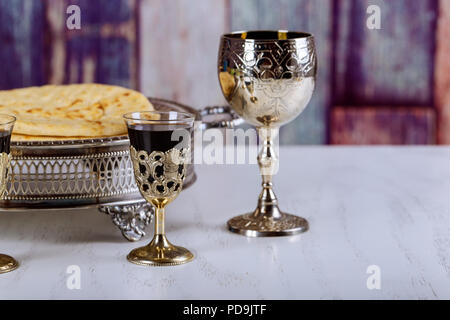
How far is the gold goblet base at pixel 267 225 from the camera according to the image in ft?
3.36

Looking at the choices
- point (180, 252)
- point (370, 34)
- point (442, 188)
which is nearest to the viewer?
point (180, 252)

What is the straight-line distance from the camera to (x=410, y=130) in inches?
83.5

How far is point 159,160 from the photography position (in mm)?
894

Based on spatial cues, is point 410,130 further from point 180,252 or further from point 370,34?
point 180,252

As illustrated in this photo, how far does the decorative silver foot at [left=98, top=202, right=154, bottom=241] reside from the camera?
38.8 inches

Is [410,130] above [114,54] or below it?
below

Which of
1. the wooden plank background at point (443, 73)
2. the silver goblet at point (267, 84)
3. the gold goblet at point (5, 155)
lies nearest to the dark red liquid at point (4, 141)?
the gold goblet at point (5, 155)

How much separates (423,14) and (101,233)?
1.31 m

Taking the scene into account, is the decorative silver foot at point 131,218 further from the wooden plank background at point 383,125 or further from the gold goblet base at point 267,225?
the wooden plank background at point 383,125

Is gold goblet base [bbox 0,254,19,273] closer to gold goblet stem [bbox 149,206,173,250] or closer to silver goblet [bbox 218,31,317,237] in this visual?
gold goblet stem [bbox 149,206,173,250]

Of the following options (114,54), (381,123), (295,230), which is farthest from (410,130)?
(295,230)

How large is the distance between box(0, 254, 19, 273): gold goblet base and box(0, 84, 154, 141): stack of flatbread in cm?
15

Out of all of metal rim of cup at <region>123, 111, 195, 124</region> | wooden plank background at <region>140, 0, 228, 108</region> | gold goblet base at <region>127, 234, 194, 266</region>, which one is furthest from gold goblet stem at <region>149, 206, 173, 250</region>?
wooden plank background at <region>140, 0, 228, 108</region>
